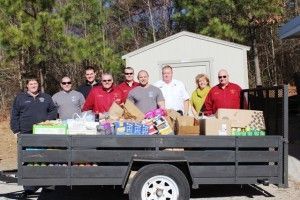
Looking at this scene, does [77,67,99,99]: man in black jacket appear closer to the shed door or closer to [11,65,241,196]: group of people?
[11,65,241,196]: group of people

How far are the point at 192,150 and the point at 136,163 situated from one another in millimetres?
672

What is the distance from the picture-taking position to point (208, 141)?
5871 millimetres

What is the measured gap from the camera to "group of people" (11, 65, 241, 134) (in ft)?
23.0

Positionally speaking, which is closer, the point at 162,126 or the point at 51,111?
the point at 162,126

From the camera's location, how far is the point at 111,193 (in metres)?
7.39

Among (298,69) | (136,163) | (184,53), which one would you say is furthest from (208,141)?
(298,69)

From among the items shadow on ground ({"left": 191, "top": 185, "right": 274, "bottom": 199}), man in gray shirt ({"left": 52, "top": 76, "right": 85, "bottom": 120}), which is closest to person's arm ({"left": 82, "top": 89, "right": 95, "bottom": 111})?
man in gray shirt ({"left": 52, "top": 76, "right": 85, "bottom": 120})

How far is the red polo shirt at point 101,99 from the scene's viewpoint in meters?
7.27

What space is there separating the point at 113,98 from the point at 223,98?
160 cm

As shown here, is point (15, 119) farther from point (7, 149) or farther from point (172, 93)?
point (7, 149)

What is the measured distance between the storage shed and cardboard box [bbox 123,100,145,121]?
8.22 metres

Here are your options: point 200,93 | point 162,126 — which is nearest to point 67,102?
point 162,126

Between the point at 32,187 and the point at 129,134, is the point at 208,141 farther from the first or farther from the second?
the point at 32,187

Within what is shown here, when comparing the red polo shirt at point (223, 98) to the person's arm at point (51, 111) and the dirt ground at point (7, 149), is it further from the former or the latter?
the dirt ground at point (7, 149)
